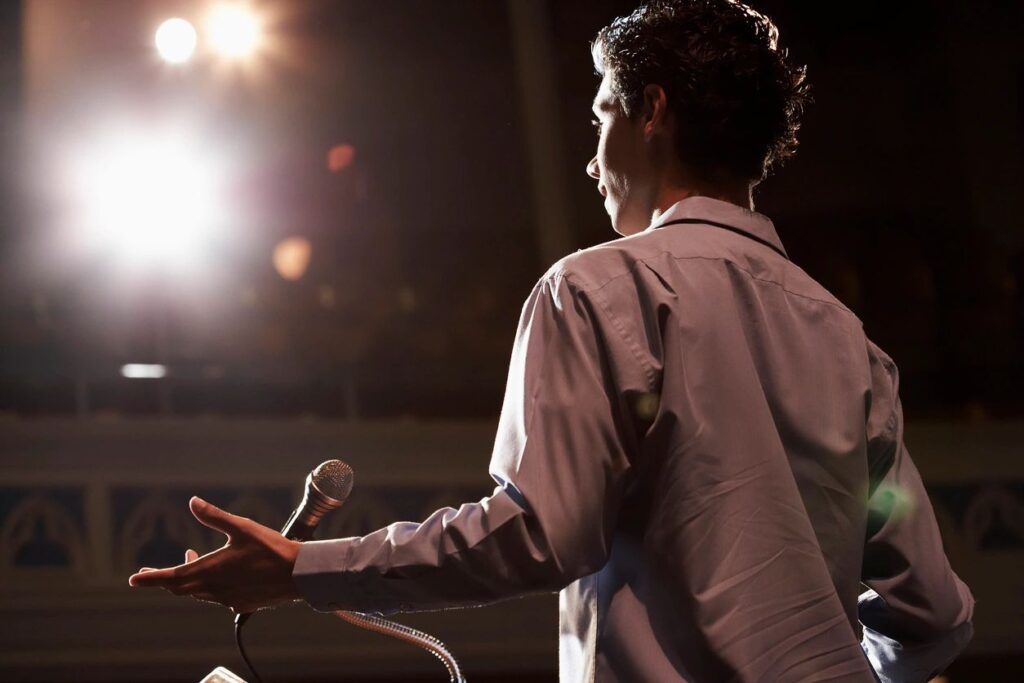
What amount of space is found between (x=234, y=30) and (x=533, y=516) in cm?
383

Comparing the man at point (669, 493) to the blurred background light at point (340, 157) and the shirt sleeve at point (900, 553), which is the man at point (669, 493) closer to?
the shirt sleeve at point (900, 553)

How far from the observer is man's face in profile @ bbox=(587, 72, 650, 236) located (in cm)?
112

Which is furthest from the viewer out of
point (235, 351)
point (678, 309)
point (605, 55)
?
point (235, 351)

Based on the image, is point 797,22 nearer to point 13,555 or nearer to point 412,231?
point 412,231

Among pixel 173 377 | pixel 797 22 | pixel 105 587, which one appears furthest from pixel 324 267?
pixel 797 22

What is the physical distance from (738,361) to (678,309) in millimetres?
68

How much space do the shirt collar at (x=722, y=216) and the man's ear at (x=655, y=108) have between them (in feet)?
0.27

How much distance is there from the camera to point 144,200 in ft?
13.6

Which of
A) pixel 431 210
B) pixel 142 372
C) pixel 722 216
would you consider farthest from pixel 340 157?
pixel 722 216

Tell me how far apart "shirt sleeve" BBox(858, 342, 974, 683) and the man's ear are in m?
0.29

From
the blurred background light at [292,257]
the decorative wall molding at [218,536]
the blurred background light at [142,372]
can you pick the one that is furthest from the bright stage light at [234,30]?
the decorative wall molding at [218,536]

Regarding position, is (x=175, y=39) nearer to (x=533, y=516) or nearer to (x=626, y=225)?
(x=626, y=225)

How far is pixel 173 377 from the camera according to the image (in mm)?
3709

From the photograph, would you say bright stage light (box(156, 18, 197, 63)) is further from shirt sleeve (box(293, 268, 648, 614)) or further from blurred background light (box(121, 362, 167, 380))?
shirt sleeve (box(293, 268, 648, 614))
